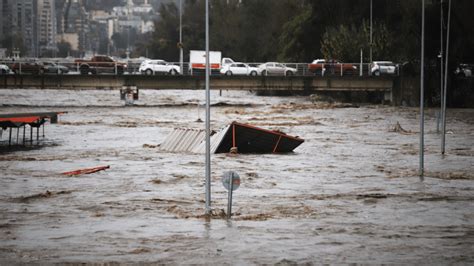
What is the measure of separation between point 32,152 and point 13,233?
23950mm

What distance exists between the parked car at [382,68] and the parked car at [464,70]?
290 inches

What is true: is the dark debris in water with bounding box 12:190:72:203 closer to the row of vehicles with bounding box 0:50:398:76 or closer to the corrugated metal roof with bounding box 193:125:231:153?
the corrugated metal roof with bounding box 193:125:231:153

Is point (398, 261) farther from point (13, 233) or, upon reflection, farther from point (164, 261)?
point (13, 233)

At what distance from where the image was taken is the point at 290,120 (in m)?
77.4

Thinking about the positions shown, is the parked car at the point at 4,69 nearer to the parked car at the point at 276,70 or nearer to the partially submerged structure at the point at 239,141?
the parked car at the point at 276,70

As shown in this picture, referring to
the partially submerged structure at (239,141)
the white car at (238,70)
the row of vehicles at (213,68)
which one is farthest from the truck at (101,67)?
the partially submerged structure at (239,141)

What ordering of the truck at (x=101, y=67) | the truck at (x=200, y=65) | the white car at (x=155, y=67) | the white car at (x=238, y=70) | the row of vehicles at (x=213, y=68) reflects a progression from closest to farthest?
the truck at (x=200, y=65) < the row of vehicles at (x=213, y=68) < the truck at (x=101, y=67) < the white car at (x=238, y=70) < the white car at (x=155, y=67)

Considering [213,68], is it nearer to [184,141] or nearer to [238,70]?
[238,70]

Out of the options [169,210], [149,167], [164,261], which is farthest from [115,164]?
[164,261]

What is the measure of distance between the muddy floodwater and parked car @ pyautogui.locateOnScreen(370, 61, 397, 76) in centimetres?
3831

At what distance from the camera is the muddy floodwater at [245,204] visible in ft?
76.7

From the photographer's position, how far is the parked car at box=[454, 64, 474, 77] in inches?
3538

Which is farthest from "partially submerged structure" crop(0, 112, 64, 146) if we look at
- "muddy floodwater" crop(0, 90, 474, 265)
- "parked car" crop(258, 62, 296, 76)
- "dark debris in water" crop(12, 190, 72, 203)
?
"parked car" crop(258, 62, 296, 76)

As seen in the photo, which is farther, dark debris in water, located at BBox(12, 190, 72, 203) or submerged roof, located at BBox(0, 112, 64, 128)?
submerged roof, located at BBox(0, 112, 64, 128)
